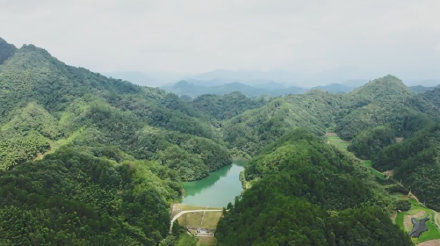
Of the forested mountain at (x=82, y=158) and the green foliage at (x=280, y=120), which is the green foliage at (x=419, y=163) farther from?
the forested mountain at (x=82, y=158)

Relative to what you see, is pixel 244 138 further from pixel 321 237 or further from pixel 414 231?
pixel 321 237

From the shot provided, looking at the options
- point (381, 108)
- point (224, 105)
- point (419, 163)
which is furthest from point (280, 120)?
→ point (224, 105)

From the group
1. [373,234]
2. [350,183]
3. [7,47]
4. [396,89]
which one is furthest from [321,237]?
[7,47]

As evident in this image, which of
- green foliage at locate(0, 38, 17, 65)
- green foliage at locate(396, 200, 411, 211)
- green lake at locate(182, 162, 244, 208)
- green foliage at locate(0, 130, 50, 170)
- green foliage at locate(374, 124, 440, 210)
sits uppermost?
green foliage at locate(0, 38, 17, 65)

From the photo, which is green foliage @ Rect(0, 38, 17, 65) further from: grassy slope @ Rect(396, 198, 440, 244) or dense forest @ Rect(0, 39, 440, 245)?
grassy slope @ Rect(396, 198, 440, 244)

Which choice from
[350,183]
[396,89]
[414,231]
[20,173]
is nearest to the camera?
[20,173]

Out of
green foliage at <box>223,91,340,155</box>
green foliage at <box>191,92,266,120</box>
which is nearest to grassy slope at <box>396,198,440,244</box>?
green foliage at <box>223,91,340,155</box>

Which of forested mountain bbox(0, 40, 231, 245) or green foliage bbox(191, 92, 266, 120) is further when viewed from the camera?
green foliage bbox(191, 92, 266, 120)

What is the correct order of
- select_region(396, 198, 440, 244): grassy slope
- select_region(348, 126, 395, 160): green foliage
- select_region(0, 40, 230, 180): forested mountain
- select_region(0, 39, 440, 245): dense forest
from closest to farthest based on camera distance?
select_region(0, 39, 440, 245): dense forest → select_region(396, 198, 440, 244): grassy slope → select_region(0, 40, 230, 180): forested mountain → select_region(348, 126, 395, 160): green foliage
